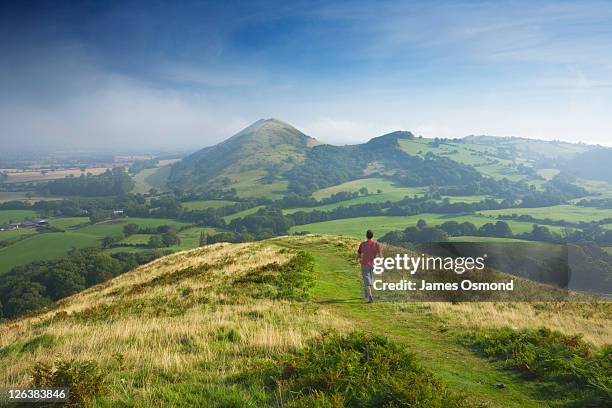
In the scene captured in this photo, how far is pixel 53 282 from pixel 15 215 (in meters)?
118

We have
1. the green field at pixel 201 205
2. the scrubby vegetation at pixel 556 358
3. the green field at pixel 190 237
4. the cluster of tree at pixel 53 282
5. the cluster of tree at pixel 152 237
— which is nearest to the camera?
the scrubby vegetation at pixel 556 358

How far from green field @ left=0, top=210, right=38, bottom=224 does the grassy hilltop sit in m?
166

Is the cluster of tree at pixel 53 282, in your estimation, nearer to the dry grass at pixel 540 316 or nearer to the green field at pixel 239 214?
the dry grass at pixel 540 316

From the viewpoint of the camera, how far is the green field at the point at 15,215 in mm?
141025

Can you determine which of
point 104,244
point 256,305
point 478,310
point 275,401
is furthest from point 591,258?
point 104,244

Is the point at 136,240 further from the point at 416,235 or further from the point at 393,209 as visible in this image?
the point at 393,209

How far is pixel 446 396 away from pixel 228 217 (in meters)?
159

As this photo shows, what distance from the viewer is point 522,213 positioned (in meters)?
146

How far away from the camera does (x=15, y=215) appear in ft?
497

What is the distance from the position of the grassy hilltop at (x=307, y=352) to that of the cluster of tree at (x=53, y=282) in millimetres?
55314

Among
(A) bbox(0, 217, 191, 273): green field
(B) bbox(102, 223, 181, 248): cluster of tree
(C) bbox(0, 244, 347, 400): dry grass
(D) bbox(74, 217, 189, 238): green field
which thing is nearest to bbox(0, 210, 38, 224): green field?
(A) bbox(0, 217, 191, 273): green field

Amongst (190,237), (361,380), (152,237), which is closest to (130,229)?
(152,237)

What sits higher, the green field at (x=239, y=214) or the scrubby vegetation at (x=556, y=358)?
the scrubby vegetation at (x=556, y=358)

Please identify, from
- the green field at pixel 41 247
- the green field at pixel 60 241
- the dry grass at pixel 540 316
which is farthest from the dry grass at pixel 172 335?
the green field at pixel 60 241
